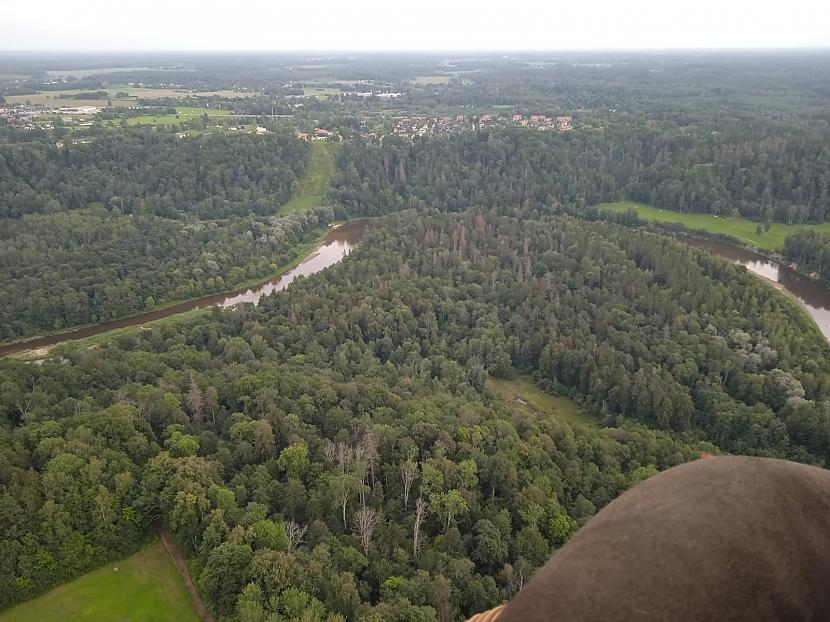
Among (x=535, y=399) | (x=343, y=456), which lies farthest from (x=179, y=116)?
(x=343, y=456)

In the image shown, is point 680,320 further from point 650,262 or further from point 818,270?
point 818,270

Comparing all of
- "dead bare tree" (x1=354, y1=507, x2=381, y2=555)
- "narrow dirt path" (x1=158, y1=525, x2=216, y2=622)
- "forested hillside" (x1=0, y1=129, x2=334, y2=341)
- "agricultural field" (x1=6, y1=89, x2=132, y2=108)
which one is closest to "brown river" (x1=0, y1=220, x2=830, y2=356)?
"forested hillside" (x1=0, y1=129, x2=334, y2=341)

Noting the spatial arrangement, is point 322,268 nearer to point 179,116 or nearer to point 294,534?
point 294,534

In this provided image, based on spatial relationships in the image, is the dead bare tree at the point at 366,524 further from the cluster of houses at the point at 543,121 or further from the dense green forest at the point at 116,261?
the cluster of houses at the point at 543,121

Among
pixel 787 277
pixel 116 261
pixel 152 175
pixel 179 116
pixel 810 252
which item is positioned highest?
pixel 179 116

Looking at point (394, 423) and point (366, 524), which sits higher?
point (366, 524)

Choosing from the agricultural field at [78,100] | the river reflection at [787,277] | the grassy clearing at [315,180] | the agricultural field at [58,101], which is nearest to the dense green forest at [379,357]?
the grassy clearing at [315,180]

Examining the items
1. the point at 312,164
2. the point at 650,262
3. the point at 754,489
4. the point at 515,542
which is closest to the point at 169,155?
the point at 312,164
